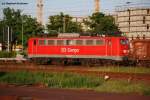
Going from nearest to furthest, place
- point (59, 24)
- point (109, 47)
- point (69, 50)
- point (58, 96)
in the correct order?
point (58, 96), point (109, 47), point (69, 50), point (59, 24)

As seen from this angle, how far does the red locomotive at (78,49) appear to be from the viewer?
4200 centimetres

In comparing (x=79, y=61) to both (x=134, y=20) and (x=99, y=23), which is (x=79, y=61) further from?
(x=134, y=20)

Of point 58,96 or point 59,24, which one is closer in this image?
point 58,96

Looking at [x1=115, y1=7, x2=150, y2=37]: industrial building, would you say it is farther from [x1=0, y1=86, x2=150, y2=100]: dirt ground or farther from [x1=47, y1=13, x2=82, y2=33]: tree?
[x1=0, y1=86, x2=150, y2=100]: dirt ground

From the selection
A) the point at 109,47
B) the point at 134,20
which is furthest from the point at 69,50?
the point at 134,20

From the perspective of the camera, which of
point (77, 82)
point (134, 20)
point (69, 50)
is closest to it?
point (77, 82)

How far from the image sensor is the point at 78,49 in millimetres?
43656

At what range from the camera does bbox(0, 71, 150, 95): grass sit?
70.5ft

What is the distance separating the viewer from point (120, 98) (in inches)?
719

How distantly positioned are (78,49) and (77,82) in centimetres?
1939

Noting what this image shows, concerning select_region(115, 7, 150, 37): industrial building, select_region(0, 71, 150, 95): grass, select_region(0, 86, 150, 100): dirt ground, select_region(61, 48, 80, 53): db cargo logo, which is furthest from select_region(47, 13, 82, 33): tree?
select_region(0, 86, 150, 100): dirt ground

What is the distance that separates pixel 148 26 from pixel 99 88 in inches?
3265

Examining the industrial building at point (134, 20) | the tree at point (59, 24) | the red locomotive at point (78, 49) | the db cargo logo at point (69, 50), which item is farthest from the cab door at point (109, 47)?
the industrial building at point (134, 20)

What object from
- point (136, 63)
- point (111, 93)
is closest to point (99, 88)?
point (111, 93)
